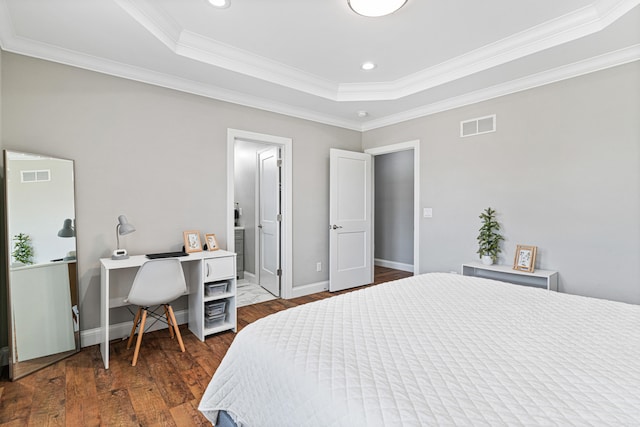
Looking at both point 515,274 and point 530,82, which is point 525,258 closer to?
point 515,274

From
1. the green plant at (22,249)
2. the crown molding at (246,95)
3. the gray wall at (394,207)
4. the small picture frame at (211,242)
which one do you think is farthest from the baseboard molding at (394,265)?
the green plant at (22,249)

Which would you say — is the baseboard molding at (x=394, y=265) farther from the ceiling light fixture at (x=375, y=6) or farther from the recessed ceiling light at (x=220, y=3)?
the recessed ceiling light at (x=220, y=3)

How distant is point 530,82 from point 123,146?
3.88 metres

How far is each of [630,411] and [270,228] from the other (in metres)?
3.82

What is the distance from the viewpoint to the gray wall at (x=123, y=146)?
2.48m

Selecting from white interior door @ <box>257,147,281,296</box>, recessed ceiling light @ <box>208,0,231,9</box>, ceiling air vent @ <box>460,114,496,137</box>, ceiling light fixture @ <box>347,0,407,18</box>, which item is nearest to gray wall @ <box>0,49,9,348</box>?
recessed ceiling light @ <box>208,0,231,9</box>

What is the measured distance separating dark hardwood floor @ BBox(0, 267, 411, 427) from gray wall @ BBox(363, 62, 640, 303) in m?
2.92

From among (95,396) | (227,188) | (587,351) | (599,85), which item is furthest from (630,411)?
(227,188)

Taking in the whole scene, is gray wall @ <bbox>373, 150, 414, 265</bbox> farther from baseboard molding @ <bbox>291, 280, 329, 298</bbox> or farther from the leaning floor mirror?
the leaning floor mirror

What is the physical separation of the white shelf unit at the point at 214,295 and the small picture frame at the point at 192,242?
0.61 feet

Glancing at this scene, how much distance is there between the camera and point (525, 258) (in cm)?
306

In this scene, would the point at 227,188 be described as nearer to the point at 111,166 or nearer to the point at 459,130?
the point at 111,166

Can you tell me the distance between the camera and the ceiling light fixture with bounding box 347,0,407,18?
2066mm

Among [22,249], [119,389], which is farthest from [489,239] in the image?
[22,249]
